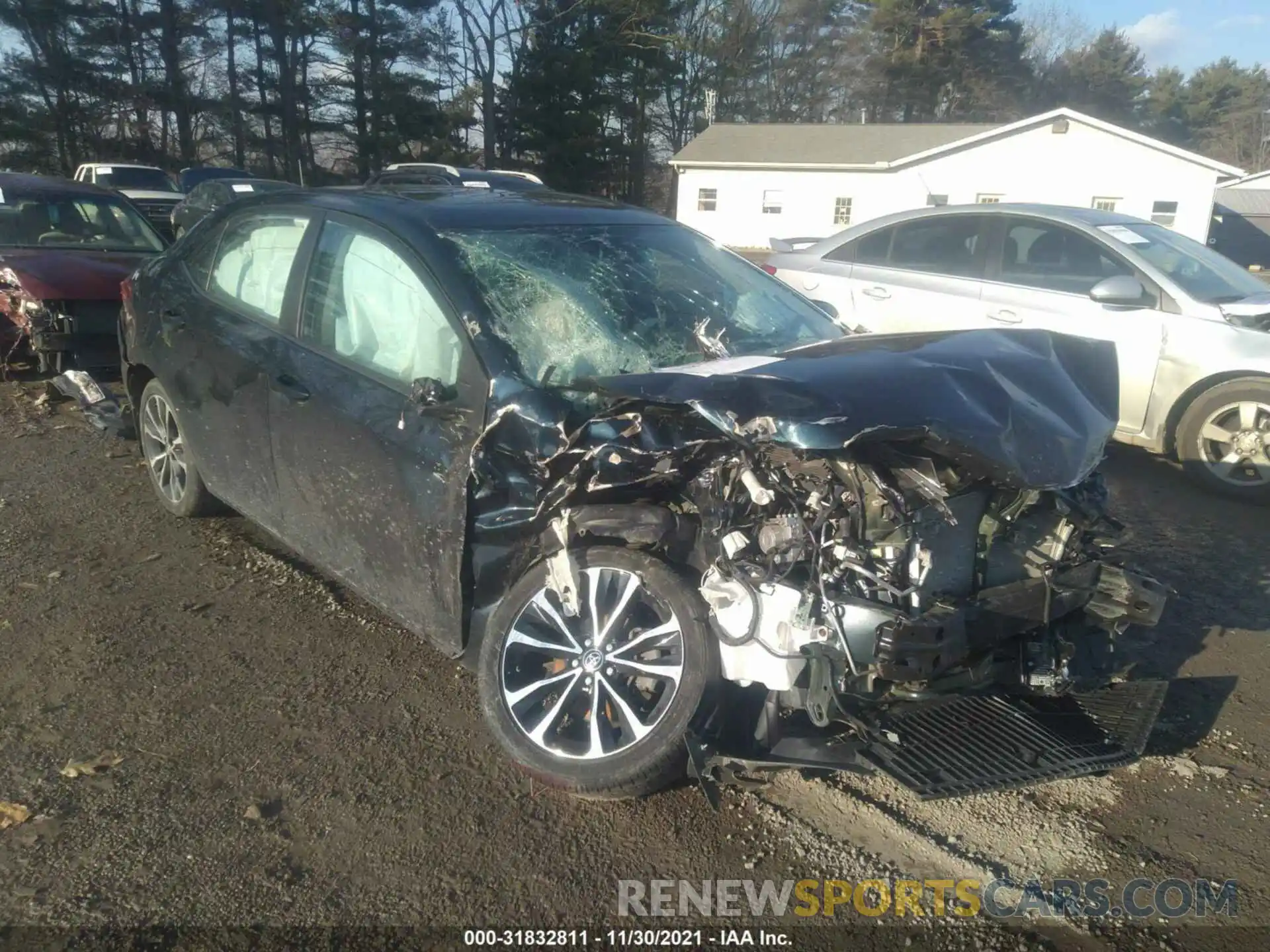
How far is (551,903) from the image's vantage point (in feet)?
8.82

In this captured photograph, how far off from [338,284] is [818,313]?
82.4 inches

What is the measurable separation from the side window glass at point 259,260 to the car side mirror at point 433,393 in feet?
3.73

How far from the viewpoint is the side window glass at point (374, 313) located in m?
3.49

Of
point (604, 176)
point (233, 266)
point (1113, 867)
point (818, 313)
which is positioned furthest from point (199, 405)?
point (604, 176)

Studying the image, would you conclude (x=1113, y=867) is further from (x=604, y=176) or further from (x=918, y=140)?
(x=604, y=176)

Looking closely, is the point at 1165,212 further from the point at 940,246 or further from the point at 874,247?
the point at 940,246

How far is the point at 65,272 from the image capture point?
7.65 m

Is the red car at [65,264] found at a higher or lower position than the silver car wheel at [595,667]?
higher

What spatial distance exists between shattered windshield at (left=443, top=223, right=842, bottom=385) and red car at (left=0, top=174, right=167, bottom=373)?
467cm

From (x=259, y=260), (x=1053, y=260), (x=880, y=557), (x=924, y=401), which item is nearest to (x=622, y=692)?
(x=880, y=557)

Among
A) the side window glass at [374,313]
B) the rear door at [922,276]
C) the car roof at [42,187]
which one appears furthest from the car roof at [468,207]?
the car roof at [42,187]

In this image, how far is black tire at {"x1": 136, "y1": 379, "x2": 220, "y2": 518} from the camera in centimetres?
497

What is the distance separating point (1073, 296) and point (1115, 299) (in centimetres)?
42

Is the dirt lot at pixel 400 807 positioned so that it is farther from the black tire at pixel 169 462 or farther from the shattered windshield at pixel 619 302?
the shattered windshield at pixel 619 302
